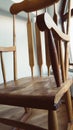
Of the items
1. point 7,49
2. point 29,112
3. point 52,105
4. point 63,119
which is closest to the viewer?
point 52,105

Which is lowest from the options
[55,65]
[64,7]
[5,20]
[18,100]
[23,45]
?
[18,100]

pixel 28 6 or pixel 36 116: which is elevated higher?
pixel 28 6

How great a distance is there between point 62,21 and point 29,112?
3.31ft

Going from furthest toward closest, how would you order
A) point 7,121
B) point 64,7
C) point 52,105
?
point 64,7 → point 7,121 → point 52,105

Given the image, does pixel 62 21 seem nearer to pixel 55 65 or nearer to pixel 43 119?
pixel 43 119

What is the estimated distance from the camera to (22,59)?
5.02 feet

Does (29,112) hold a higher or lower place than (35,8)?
Result: lower

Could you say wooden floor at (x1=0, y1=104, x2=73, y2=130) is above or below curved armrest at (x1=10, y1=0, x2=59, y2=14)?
below

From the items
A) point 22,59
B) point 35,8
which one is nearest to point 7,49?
point 35,8

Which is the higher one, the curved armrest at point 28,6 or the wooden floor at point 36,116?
the curved armrest at point 28,6

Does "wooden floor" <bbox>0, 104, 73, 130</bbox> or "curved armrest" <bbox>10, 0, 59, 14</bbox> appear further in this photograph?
"wooden floor" <bbox>0, 104, 73, 130</bbox>

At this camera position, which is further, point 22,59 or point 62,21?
point 62,21

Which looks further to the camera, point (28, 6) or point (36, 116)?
point (36, 116)

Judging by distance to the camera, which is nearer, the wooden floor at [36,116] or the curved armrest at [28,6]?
the curved armrest at [28,6]
